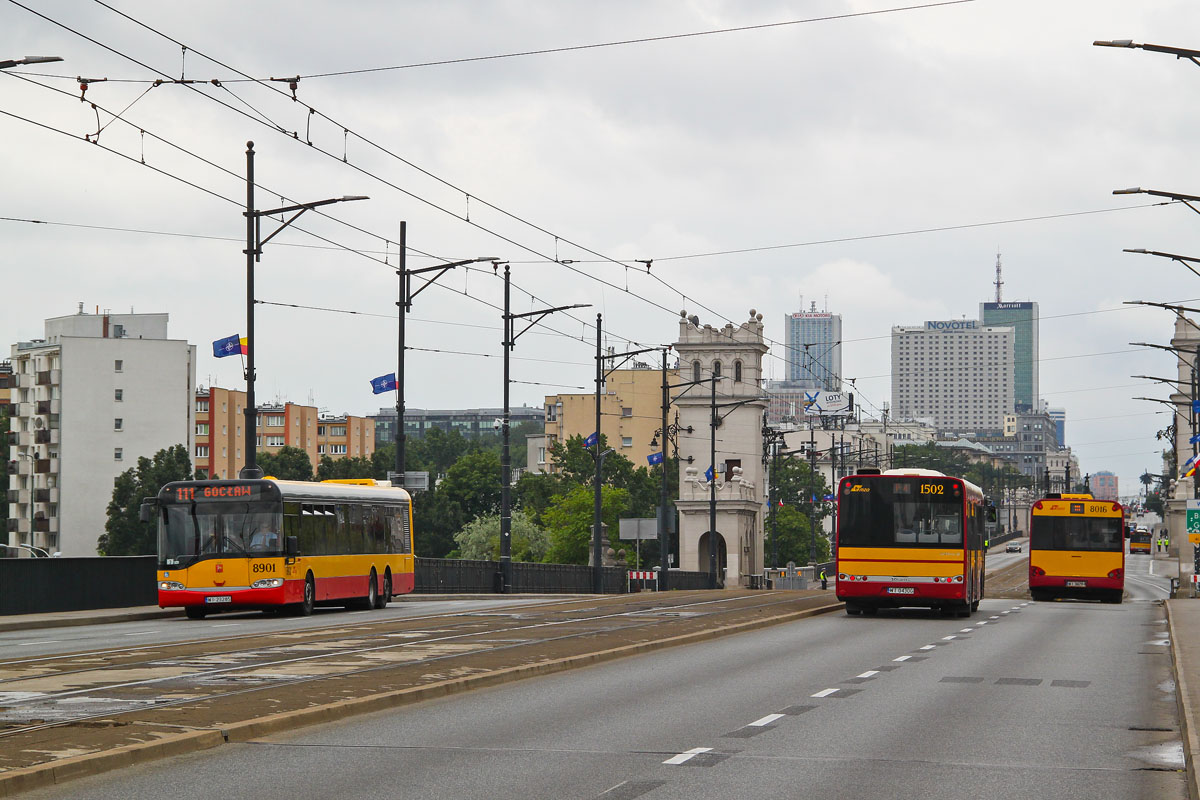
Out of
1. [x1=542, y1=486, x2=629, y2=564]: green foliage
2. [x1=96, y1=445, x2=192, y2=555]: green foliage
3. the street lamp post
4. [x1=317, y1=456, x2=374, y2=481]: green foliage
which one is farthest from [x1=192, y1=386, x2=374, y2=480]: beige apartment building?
the street lamp post

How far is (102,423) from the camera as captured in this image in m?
125

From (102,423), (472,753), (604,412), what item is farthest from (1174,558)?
(472,753)

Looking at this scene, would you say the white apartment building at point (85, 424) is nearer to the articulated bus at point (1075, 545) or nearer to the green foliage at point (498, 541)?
the green foliage at point (498, 541)

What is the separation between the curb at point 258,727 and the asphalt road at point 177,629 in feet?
20.5

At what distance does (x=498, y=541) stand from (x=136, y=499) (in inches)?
956

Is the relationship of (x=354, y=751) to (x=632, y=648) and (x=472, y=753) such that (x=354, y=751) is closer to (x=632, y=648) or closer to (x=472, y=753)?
(x=472, y=753)

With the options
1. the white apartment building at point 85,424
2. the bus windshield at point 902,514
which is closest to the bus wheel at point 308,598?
the bus windshield at point 902,514

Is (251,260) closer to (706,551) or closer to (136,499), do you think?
(706,551)

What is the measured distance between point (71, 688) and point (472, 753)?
529 cm

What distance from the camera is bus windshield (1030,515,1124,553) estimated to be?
46.8 m

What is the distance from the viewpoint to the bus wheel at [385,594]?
3525 cm

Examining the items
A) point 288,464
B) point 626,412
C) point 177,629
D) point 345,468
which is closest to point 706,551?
point 288,464

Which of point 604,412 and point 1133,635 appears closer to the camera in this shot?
point 1133,635

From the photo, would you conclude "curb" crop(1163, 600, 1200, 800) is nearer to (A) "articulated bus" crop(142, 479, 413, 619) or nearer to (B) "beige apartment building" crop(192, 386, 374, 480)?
(A) "articulated bus" crop(142, 479, 413, 619)
